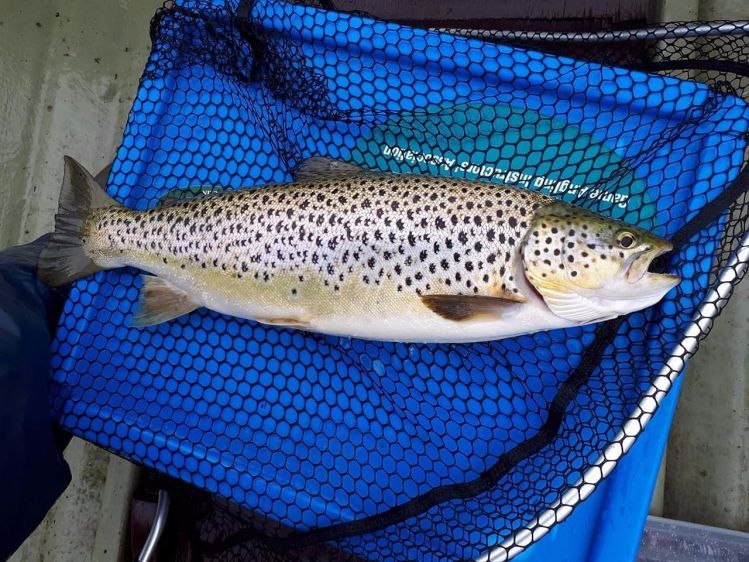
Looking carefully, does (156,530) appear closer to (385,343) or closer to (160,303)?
(160,303)

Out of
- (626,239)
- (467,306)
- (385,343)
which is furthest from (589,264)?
(385,343)

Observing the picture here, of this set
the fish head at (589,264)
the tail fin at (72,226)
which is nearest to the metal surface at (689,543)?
the fish head at (589,264)

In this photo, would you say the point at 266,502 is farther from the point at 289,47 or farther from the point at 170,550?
the point at 289,47

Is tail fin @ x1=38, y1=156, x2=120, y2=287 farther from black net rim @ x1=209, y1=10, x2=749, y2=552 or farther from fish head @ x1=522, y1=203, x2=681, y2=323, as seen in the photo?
fish head @ x1=522, y1=203, x2=681, y2=323

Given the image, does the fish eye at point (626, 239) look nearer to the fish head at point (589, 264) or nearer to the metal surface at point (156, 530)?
the fish head at point (589, 264)

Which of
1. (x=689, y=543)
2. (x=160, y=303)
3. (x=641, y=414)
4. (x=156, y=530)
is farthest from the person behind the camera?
(x=689, y=543)

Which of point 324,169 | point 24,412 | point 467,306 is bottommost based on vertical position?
point 24,412

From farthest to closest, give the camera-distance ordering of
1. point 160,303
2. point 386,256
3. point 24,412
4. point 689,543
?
1. point 689,543
2. point 160,303
3. point 24,412
4. point 386,256
